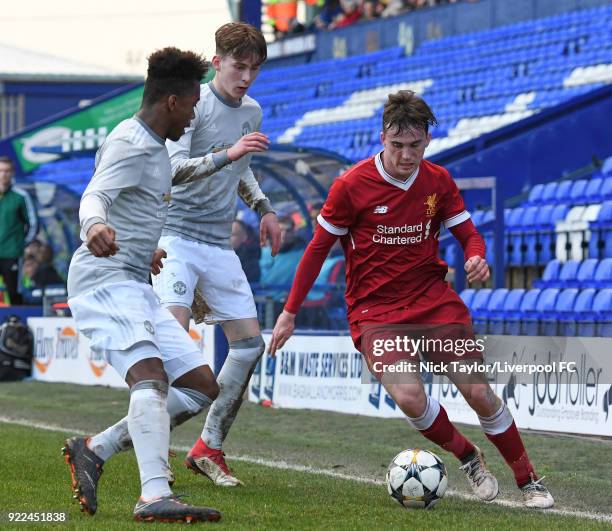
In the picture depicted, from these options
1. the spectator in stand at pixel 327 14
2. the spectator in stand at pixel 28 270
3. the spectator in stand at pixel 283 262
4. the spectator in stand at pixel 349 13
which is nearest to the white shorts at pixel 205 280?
the spectator in stand at pixel 283 262

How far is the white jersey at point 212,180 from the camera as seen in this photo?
6.94m

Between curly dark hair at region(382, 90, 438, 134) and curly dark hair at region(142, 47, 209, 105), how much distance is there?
37.1 inches

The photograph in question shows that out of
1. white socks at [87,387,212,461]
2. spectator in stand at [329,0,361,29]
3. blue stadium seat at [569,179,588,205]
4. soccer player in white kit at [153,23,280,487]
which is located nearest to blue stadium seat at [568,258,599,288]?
blue stadium seat at [569,179,588,205]

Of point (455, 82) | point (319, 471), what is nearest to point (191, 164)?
point (319, 471)

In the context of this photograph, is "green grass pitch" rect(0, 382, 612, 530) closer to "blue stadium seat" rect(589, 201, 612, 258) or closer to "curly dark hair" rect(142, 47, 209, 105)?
"curly dark hair" rect(142, 47, 209, 105)

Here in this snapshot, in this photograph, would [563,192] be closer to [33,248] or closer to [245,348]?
[33,248]

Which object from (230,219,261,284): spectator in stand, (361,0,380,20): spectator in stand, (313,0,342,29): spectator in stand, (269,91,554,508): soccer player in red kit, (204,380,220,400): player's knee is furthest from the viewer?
(313,0,342,29): spectator in stand

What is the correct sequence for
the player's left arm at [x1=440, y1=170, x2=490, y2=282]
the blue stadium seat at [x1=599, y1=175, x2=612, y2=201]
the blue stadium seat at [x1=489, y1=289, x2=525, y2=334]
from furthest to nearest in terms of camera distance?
the blue stadium seat at [x1=599, y1=175, x2=612, y2=201], the blue stadium seat at [x1=489, y1=289, x2=525, y2=334], the player's left arm at [x1=440, y1=170, x2=490, y2=282]

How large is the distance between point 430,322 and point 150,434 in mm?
1560

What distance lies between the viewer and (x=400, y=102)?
6.07 metres

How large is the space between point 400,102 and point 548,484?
92.6 inches

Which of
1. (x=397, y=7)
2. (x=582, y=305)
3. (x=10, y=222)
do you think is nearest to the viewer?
(x=582, y=305)

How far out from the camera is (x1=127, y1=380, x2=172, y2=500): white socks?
530 cm

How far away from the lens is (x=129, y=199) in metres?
5.59
